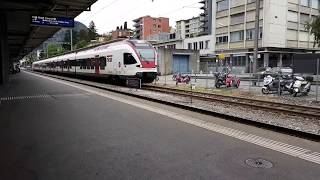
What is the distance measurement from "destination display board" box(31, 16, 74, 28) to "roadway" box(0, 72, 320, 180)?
1543cm

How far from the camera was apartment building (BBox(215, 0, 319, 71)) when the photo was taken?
195ft

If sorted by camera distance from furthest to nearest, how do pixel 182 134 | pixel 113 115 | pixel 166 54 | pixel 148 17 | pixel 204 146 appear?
1. pixel 148 17
2. pixel 166 54
3. pixel 113 115
4. pixel 182 134
5. pixel 204 146

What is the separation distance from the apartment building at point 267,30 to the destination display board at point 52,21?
3782cm

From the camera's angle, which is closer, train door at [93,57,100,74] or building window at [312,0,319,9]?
train door at [93,57,100,74]

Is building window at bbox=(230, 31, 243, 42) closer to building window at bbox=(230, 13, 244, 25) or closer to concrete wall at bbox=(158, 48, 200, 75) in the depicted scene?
building window at bbox=(230, 13, 244, 25)

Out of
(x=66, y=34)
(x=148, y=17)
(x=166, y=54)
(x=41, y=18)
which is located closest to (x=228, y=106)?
(x=41, y=18)

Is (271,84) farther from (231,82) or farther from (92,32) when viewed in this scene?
(92,32)

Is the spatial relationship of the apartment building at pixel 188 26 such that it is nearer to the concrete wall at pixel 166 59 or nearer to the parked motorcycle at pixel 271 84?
the concrete wall at pixel 166 59

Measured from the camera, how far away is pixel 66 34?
479ft

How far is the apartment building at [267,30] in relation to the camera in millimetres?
59406

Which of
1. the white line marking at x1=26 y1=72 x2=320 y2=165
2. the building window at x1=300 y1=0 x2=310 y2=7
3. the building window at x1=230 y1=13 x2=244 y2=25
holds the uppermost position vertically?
the building window at x1=300 y1=0 x2=310 y2=7

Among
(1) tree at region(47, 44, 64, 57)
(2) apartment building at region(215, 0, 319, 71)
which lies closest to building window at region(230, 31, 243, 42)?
(2) apartment building at region(215, 0, 319, 71)

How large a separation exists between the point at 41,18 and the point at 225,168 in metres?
22.4

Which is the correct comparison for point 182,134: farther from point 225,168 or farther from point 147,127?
point 225,168
